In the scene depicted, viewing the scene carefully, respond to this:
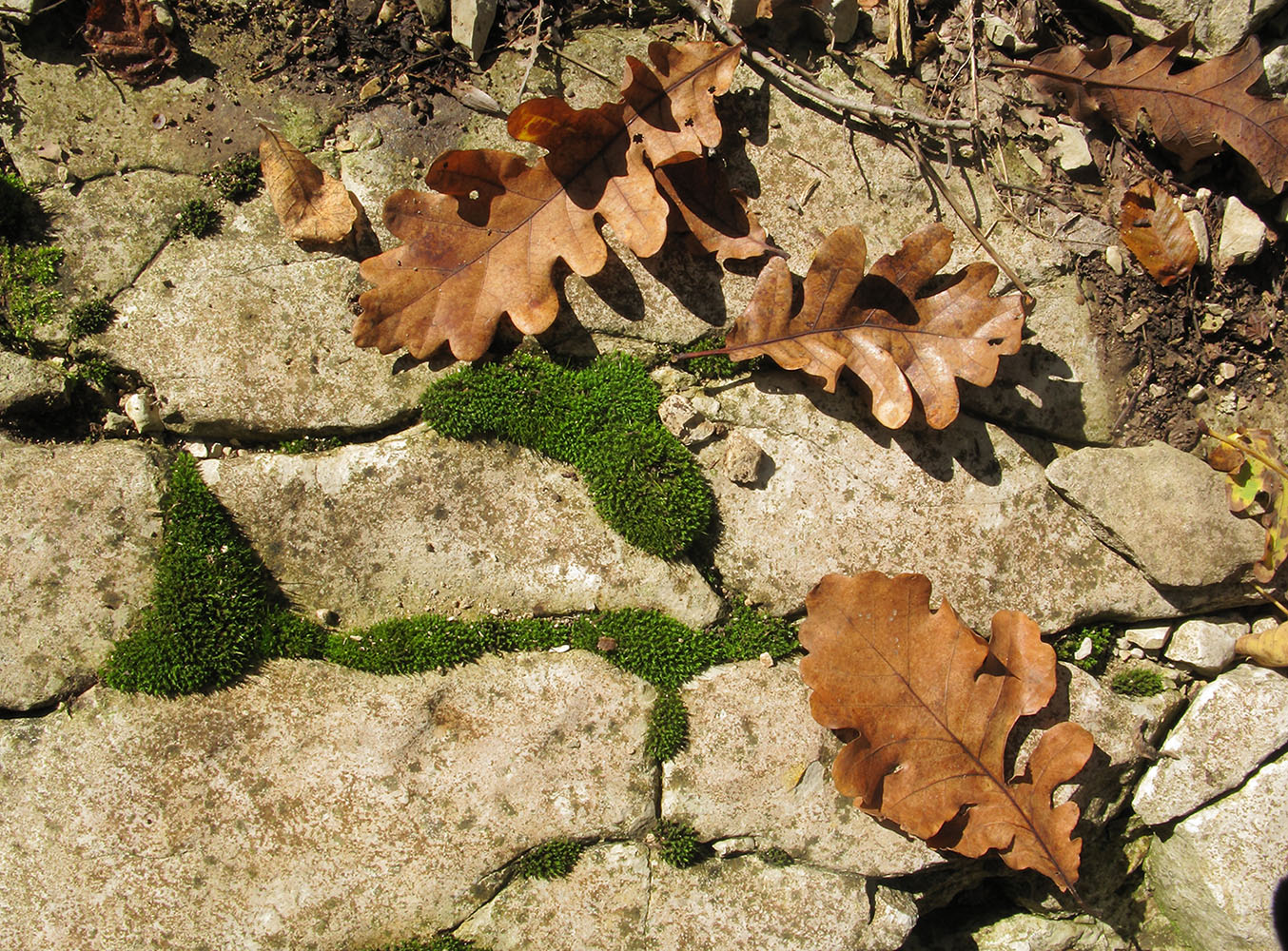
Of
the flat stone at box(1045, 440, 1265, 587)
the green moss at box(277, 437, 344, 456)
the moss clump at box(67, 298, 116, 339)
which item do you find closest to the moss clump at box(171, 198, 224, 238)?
the moss clump at box(67, 298, 116, 339)

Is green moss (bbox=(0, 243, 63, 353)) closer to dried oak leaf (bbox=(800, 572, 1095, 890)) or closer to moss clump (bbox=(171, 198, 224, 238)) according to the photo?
moss clump (bbox=(171, 198, 224, 238))

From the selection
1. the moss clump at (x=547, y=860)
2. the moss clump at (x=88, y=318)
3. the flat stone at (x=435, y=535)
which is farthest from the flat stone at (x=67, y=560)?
the moss clump at (x=547, y=860)

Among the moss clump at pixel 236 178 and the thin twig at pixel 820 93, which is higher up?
the thin twig at pixel 820 93

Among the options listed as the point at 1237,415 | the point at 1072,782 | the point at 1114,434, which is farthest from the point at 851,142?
the point at 1072,782

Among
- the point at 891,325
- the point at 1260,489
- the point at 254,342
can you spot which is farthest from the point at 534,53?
the point at 1260,489

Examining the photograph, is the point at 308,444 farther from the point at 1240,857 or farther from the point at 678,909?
the point at 1240,857

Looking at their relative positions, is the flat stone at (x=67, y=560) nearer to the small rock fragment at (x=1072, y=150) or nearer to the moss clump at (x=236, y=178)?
the moss clump at (x=236, y=178)

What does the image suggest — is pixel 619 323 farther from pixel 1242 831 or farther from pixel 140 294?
pixel 1242 831
